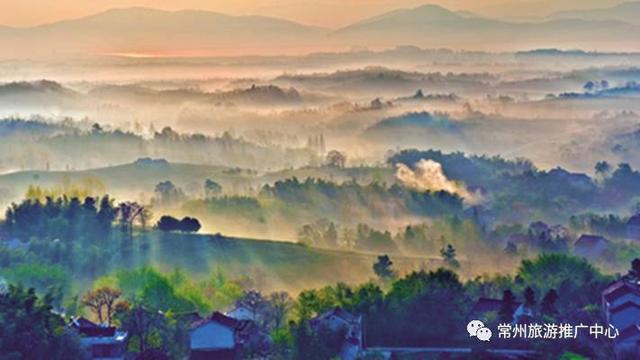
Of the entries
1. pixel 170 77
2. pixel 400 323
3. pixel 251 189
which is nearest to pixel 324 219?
pixel 251 189

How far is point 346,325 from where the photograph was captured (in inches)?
608

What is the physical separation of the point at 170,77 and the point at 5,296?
41263 millimetres

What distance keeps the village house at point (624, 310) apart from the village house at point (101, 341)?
6.18 meters

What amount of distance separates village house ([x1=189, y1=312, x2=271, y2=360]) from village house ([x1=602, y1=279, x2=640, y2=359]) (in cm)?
452

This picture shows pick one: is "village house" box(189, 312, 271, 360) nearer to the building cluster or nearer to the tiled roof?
the building cluster

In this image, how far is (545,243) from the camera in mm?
26641

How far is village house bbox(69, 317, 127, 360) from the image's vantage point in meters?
14.9

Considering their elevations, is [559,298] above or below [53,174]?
above

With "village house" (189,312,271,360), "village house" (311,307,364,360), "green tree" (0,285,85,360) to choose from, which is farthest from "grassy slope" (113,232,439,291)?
"green tree" (0,285,85,360)

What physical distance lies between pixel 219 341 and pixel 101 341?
1.60 meters

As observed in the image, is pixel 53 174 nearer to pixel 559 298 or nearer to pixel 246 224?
pixel 246 224

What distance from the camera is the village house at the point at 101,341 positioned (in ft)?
49.0

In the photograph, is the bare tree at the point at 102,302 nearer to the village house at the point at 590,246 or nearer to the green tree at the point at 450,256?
the green tree at the point at 450,256

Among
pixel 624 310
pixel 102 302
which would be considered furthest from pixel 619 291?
pixel 102 302
